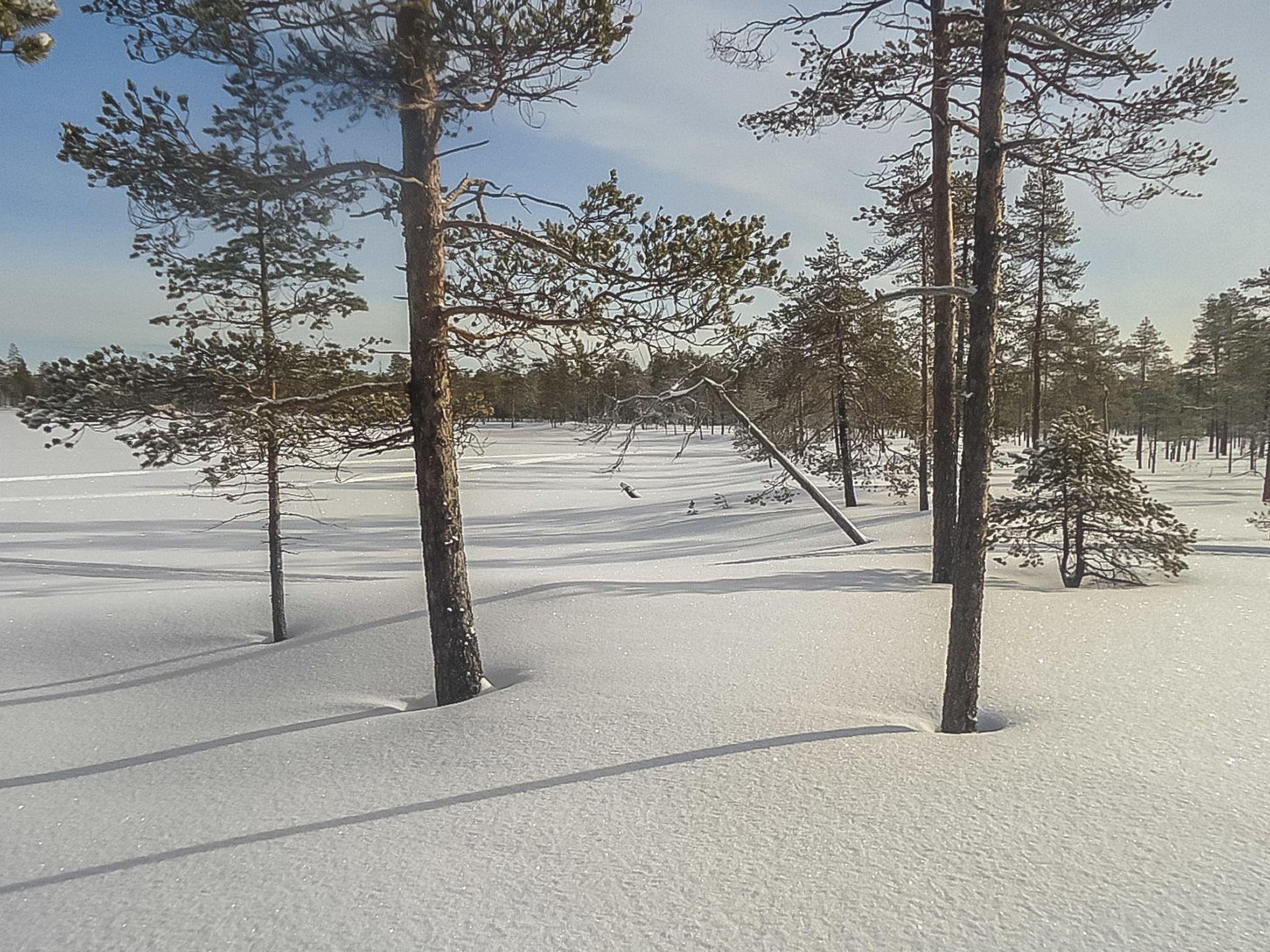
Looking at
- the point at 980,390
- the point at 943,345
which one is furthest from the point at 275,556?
the point at 943,345

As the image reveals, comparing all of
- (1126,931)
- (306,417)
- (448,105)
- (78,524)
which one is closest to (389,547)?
(78,524)

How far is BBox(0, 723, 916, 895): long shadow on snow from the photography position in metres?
3.27

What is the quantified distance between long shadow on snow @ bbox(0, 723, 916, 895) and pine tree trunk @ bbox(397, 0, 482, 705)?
1.81 meters

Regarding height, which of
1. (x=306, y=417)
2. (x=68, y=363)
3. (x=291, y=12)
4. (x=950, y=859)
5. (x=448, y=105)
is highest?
(x=291, y=12)

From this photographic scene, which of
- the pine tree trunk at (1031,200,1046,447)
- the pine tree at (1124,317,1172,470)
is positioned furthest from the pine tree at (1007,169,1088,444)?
the pine tree at (1124,317,1172,470)

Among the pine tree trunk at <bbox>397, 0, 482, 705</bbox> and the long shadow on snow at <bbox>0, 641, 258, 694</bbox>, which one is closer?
the pine tree trunk at <bbox>397, 0, 482, 705</bbox>

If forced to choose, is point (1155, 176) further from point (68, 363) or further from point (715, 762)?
point (68, 363)

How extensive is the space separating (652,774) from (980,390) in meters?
3.01

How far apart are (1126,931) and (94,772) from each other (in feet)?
19.0

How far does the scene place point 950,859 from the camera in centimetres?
286

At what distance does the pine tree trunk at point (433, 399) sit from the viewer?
5.20 meters

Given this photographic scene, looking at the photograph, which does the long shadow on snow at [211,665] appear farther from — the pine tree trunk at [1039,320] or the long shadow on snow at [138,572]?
the pine tree trunk at [1039,320]

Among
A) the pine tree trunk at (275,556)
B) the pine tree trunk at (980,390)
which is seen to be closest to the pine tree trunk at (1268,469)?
the pine tree trunk at (980,390)

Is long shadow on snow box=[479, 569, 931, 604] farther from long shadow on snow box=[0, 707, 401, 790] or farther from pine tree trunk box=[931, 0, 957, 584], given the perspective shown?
long shadow on snow box=[0, 707, 401, 790]
